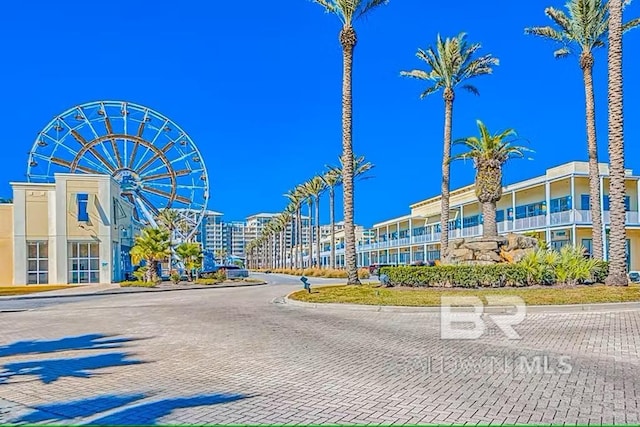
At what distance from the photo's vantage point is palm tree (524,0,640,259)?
26.1m

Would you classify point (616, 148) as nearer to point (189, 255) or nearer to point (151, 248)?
point (151, 248)

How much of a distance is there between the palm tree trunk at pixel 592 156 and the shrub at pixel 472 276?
27.3 ft

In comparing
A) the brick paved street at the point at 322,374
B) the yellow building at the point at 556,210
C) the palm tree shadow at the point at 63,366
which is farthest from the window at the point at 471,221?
the palm tree shadow at the point at 63,366

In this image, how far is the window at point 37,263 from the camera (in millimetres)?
40031

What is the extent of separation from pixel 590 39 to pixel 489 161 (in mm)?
8972

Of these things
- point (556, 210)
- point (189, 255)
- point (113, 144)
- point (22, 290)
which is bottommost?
point (22, 290)

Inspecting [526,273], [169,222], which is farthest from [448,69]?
[169,222]

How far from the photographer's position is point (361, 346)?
10.0 meters

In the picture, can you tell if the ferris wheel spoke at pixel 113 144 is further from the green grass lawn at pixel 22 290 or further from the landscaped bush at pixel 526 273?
the landscaped bush at pixel 526 273

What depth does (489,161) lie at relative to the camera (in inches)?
960

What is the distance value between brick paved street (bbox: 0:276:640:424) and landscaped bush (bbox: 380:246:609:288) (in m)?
6.05

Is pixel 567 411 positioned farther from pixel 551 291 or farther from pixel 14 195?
pixel 14 195

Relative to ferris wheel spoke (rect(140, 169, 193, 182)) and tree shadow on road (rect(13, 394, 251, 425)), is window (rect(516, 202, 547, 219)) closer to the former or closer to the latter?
ferris wheel spoke (rect(140, 169, 193, 182))

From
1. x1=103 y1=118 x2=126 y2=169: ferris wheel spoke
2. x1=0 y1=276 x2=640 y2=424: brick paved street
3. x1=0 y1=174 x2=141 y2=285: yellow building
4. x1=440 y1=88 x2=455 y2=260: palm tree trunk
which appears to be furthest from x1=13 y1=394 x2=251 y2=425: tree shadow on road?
x1=103 y1=118 x2=126 y2=169: ferris wheel spoke
